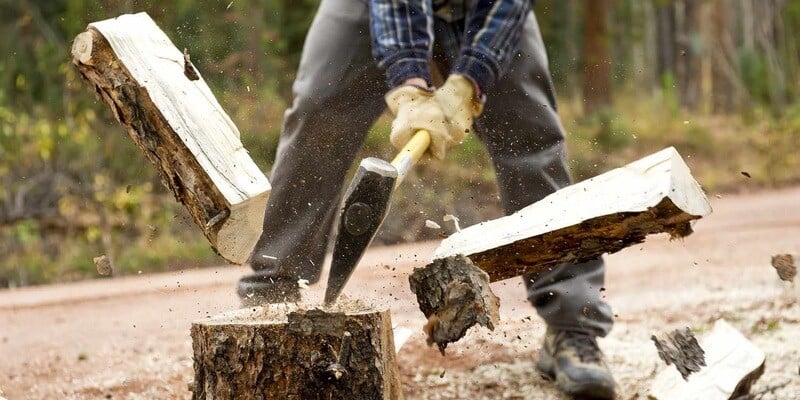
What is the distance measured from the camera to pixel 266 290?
9.90ft

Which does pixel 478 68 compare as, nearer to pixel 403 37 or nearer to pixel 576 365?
pixel 403 37

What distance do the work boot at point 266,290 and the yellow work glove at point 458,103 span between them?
2.40ft

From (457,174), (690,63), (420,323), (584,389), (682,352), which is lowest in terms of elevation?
(690,63)

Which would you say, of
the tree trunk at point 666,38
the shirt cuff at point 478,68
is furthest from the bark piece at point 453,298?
the tree trunk at point 666,38

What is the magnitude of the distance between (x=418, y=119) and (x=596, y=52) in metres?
8.85

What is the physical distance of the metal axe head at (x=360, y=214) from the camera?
246 centimetres

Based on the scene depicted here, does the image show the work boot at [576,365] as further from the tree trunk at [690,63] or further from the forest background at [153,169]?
the tree trunk at [690,63]

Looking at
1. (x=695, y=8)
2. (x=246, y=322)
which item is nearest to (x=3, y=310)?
(x=246, y=322)

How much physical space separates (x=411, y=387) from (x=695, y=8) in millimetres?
15597

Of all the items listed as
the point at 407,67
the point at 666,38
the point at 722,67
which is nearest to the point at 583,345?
the point at 407,67

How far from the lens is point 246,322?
2.25 meters

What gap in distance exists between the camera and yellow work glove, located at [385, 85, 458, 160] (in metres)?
2.84

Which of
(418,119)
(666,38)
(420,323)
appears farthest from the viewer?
(666,38)

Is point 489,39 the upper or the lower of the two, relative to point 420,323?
upper
